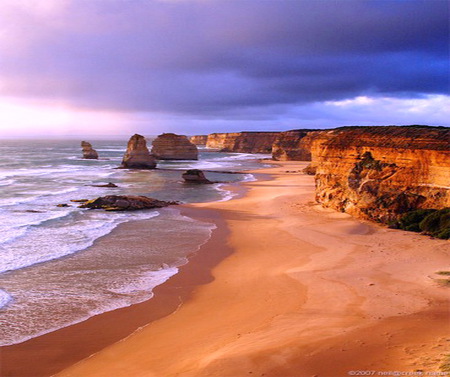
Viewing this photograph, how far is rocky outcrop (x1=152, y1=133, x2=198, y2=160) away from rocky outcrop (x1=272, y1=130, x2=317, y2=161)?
20715 mm

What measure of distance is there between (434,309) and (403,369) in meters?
3.57

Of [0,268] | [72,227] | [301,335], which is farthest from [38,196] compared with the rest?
[301,335]

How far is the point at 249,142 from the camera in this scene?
131750mm

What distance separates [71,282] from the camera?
40.3ft

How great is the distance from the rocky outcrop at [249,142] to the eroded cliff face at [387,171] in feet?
333

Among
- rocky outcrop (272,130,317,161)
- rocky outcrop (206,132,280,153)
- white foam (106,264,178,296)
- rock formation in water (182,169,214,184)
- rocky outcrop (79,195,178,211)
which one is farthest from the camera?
rocky outcrop (206,132,280,153)

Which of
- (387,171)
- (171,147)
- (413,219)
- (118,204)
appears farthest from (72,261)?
(171,147)

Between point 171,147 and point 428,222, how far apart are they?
70.4 m

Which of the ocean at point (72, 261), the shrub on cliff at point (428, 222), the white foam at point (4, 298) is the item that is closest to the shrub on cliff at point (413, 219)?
the shrub on cliff at point (428, 222)

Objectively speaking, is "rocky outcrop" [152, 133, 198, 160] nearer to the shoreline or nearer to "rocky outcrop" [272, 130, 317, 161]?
"rocky outcrop" [272, 130, 317, 161]

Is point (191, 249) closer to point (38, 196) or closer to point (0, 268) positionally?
point (0, 268)

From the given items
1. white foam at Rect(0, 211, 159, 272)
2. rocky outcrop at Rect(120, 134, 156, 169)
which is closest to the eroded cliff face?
white foam at Rect(0, 211, 159, 272)

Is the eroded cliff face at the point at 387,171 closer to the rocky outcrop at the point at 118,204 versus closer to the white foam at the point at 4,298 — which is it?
the rocky outcrop at the point at 118,204

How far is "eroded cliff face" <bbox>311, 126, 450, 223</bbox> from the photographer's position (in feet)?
61.0
